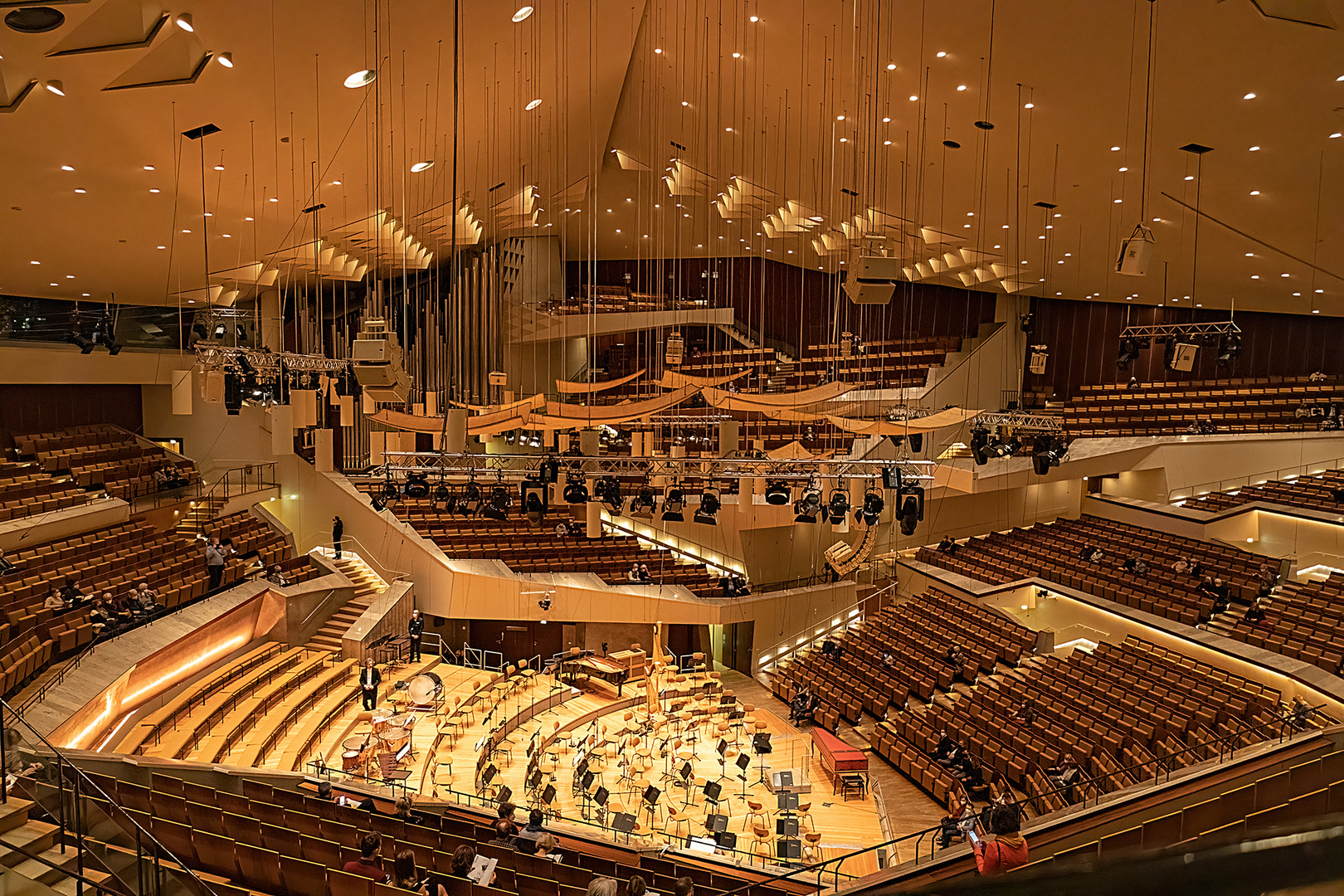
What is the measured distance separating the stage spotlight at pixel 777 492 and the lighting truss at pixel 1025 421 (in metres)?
2.74

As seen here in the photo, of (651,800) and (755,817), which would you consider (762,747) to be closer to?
(755,817)

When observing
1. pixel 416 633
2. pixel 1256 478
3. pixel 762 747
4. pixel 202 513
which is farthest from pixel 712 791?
pixel 1256 478

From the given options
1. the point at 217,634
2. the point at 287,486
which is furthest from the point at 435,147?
the point at 287,486

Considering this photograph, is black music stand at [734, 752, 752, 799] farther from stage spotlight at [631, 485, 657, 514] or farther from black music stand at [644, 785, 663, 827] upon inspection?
stage spotlight at [631, 485, 657, 514]

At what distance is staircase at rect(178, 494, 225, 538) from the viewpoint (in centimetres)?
1516

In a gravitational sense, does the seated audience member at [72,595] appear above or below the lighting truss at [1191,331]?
below

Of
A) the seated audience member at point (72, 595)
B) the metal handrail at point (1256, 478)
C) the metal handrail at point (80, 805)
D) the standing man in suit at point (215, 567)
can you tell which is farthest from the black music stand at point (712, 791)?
the metal handrail at point (1256, 478)

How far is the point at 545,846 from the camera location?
6750 mm

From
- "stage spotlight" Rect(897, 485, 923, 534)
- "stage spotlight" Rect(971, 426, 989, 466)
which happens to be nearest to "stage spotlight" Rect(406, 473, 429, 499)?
"stage spotlight" Rect(897, 485, 923, 534)

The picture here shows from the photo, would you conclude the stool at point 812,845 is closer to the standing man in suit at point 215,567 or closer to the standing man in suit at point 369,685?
the standing man in suit at point 369,685

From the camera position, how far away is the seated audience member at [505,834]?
6.68 metres

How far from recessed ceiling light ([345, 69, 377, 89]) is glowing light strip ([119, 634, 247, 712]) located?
279 inches

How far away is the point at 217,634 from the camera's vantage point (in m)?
11.9

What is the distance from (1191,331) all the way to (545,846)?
376 inches
